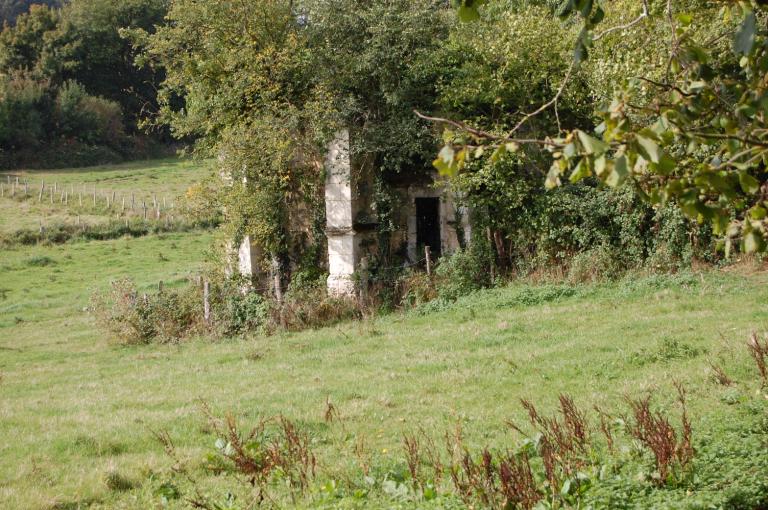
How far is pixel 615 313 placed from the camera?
531 inches

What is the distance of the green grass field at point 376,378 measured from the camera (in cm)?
754

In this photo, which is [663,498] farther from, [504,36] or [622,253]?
A: [504,36]

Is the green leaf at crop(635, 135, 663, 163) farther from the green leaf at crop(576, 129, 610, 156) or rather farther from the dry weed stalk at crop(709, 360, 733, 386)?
the dry weed stalk at crop(709, 360, 733, 386)

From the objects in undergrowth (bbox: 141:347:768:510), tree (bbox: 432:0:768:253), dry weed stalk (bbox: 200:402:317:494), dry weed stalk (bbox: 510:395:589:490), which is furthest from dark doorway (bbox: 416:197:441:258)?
tree (bbox: 432:0:768:253)

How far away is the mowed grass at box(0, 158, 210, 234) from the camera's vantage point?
37.4m

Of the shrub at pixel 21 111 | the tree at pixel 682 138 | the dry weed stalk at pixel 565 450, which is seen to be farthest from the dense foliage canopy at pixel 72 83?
the tree at pixel 682 138

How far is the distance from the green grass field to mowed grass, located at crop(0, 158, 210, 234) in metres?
18.2

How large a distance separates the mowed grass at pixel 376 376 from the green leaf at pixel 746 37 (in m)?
4.03

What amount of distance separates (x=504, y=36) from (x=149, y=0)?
49.8 meters

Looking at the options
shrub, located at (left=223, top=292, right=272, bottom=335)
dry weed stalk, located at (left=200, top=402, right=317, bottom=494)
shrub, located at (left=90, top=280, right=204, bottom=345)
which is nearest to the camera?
dry weed stalk, located at (left=200, top=402, right=317, bottom=494)

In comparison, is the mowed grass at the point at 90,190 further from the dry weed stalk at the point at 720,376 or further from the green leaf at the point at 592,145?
the green leaf at the point at 592,145

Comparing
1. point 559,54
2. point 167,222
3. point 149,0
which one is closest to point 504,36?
point 559,54

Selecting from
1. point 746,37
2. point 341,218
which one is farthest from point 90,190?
point 746,37

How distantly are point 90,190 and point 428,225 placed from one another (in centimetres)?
2981
